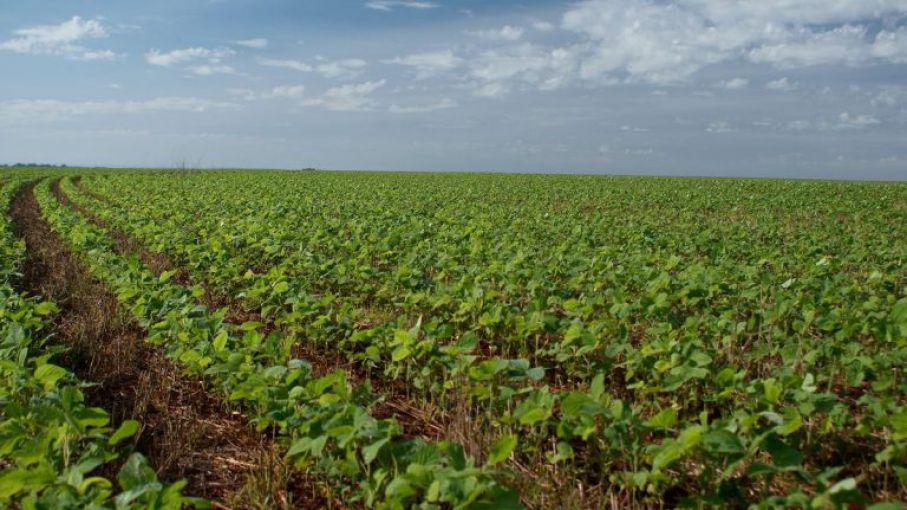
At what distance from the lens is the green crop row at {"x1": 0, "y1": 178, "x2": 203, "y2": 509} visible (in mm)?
2377

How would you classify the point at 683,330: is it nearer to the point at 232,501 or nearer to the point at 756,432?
the point at 756,432

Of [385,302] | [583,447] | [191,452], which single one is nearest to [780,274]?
[385,302]

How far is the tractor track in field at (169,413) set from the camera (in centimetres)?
338

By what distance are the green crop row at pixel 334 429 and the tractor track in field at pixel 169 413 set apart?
0.15 m

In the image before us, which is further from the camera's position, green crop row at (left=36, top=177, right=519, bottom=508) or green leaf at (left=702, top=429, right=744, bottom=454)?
green leaf at (left=702, top=429, right=744, bottom=454)

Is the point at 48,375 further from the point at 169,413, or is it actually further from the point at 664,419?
the point at 664,419

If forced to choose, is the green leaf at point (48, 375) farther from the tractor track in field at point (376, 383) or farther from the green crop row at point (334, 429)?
the tractor track in field at point (376, 383)

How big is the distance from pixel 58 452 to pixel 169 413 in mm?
1341

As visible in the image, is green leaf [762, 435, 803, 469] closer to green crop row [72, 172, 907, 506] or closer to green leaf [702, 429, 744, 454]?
green crop row [72, 172, 907, 506]

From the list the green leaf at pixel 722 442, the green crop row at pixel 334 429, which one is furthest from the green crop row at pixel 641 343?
the green crop row at pixel 334 429

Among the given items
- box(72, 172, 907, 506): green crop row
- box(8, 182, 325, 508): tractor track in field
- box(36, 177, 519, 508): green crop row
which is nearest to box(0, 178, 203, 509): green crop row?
box(8, 182, 325, 508): tractor track in field

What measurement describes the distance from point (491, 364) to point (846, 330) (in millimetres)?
2623

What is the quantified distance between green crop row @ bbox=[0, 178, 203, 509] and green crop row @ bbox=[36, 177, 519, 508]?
65 centimetres

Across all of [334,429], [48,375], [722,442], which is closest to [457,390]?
[334,429]
